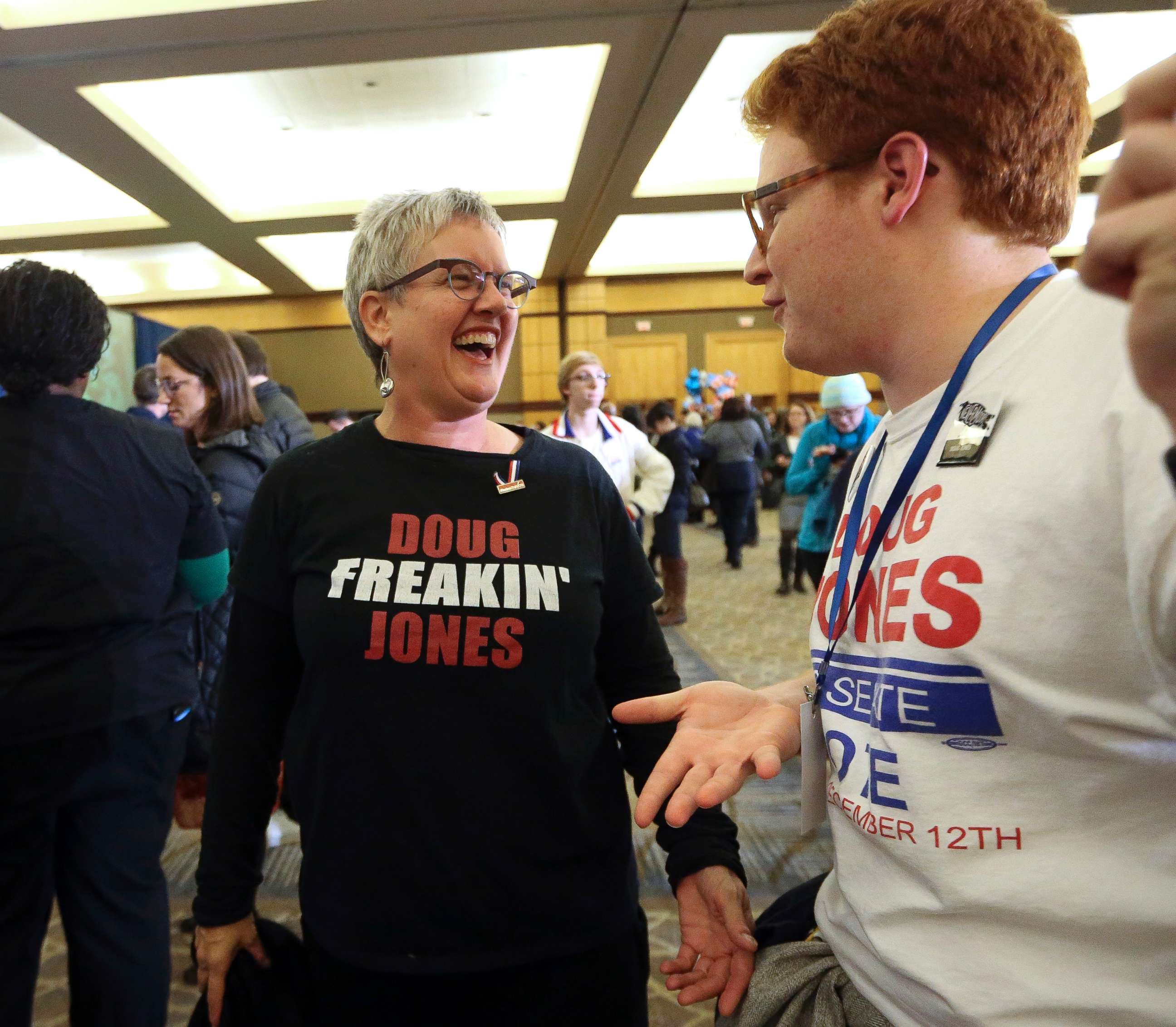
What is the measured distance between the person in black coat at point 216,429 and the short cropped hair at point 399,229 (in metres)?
1.06

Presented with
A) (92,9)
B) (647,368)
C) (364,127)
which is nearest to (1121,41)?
(364,127)

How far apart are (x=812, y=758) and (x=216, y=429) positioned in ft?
6.69

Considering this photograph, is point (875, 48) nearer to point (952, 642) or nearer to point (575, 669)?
point (952, 642)

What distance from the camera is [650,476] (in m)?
4.29

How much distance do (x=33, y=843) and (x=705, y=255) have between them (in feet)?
44.9

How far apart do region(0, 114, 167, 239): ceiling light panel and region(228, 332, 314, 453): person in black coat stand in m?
6.82

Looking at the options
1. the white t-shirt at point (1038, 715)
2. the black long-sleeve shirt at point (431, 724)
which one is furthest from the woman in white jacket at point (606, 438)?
the white t-shirt at point (1038, 715)

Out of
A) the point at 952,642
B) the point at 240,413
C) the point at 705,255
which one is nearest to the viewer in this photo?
the point at 952,642

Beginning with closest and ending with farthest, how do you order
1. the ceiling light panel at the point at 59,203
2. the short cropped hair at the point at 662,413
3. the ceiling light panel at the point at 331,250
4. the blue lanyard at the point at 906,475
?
the blue lanyard at the point at 906,475 < the short cropped hair at the point at 662,413 < the ceiling light panel at the point at 59,203 < the ceiling light panel at the point at 331,250

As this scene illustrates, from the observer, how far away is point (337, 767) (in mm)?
1161

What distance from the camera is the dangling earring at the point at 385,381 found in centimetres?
133

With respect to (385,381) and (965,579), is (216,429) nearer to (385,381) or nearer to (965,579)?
(385,381)

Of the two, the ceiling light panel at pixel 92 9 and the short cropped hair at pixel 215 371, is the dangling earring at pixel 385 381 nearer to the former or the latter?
the short cropped hair at pixel 215 371

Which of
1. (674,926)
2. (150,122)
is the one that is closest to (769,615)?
(674,926)
